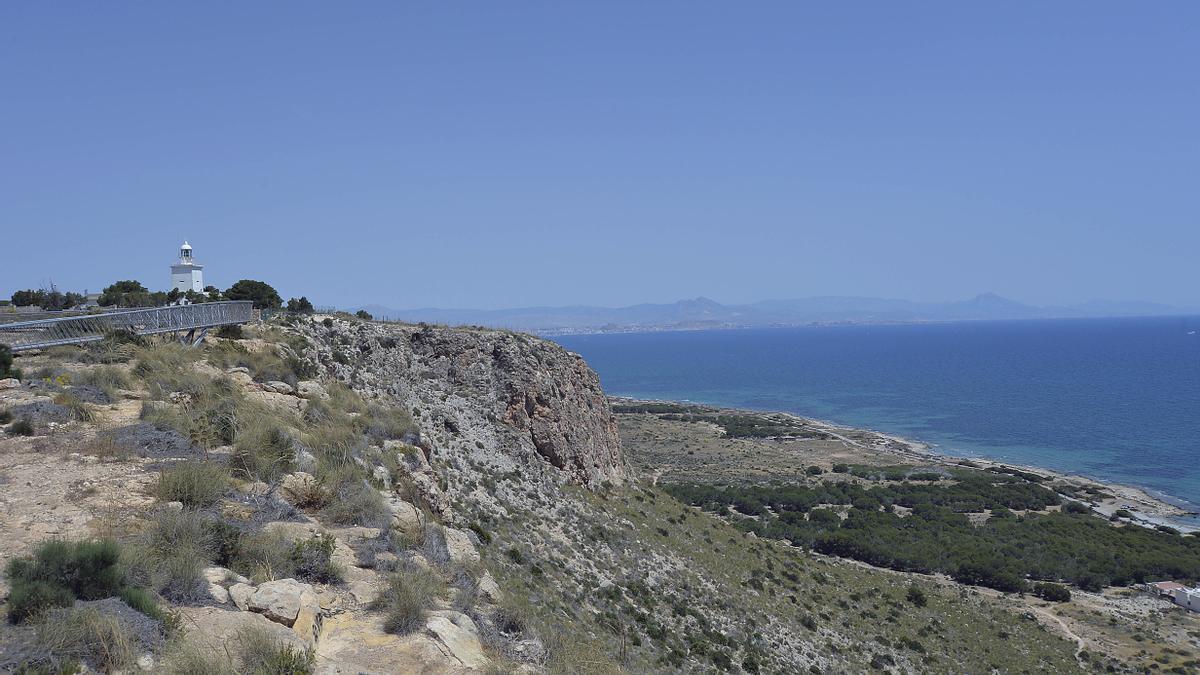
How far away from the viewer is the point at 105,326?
18.2 metres

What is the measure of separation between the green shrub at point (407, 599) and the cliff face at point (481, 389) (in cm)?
1538

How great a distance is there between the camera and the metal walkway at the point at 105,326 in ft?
55.8

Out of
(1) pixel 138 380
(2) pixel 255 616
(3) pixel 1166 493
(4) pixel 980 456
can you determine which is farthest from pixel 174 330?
(4) pixel 980 456

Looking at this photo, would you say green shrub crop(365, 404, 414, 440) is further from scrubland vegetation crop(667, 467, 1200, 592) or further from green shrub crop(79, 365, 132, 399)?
scrubland vegetation crop(667, 467, 1200, 592)

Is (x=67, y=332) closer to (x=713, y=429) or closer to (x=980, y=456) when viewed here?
(x=713, y=429)

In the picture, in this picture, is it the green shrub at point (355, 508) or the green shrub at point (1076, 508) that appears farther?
the green shrub at point (1076, 508)

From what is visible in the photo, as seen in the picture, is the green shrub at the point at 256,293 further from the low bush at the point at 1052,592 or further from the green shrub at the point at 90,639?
the low bush at the point at 1052,592

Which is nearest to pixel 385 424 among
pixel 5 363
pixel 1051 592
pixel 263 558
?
pixel 5 363

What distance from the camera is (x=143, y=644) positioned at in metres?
6.38

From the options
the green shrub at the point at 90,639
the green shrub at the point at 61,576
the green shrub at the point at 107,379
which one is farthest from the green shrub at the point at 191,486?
the green shrub at the point at 107,379

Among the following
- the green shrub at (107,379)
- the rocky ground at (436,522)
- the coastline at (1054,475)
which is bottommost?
the coastline at (1054,475)

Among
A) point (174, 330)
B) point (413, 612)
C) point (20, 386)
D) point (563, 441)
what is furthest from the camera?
point (563, 441)

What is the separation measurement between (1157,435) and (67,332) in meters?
112

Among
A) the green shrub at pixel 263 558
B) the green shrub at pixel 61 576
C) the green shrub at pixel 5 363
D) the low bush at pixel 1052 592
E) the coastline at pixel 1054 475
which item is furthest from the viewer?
the coastline at pixel 1054 475
